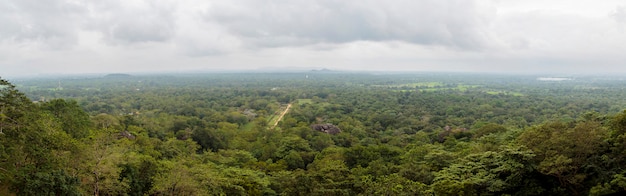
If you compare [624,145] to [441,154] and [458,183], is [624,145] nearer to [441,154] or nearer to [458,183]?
[458,183]

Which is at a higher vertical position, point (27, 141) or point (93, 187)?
point (27, 141)

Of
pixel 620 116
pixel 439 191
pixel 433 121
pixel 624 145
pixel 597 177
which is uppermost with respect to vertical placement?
pixel 620 116

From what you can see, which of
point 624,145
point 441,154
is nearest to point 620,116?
point 624,145

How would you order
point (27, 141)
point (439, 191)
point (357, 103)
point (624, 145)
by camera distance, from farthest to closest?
point (357, 103) → point (439, 191) → point (624, 145) → point (27, 141)

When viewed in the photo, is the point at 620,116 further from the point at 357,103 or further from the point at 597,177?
the point at 357,103

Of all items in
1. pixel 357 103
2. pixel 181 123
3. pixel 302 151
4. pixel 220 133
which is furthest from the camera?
pixel 357 103

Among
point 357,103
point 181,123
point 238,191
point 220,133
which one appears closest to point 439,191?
point 238,191

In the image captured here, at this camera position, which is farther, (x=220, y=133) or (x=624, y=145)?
(x=220, y=133)

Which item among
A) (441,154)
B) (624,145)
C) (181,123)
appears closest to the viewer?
(624,145)

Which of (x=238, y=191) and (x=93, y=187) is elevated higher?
(x=93, y=187)
